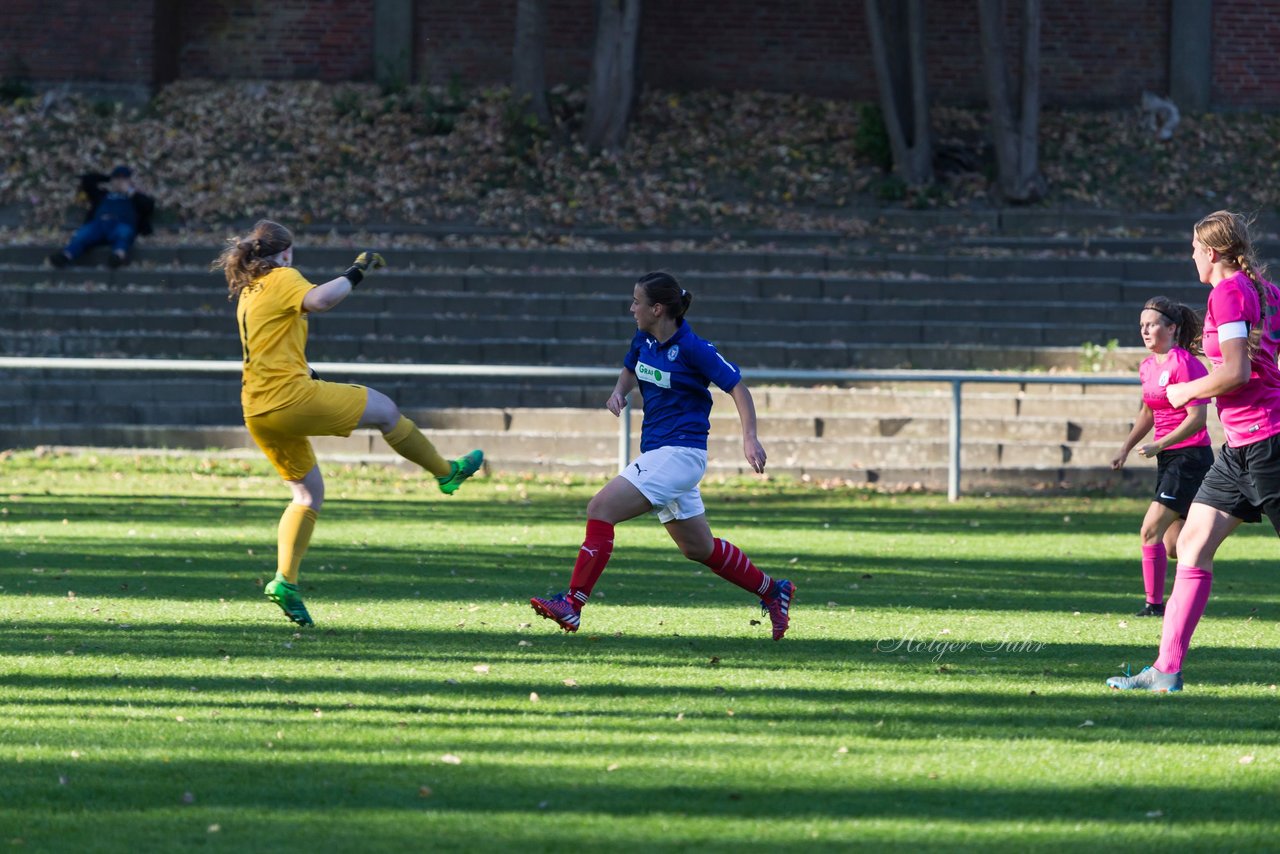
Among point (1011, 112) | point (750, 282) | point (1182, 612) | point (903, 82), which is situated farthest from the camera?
point (903, 82)

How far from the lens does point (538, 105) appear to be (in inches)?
988

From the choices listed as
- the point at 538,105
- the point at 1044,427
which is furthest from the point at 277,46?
the point at 1044,427

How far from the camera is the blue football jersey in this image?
7.82 meters

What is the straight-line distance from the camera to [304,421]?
26.6 ft

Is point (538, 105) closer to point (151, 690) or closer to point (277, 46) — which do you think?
point (277, 46)

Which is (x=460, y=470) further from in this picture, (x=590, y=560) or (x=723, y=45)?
(x=723, y=45)

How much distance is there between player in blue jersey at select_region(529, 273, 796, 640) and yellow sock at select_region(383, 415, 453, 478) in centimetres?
108

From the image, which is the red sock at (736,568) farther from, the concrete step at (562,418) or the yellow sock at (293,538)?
the concrete step at (562,418)

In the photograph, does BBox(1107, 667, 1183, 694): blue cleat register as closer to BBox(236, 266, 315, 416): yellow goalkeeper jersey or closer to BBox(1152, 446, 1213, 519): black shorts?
BBox(1152, 446, 1213, 519): black shorts

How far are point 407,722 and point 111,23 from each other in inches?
932

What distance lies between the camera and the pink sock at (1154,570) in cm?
944

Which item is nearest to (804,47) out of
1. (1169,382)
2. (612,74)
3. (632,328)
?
(612,74)

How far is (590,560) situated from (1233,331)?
117 inches

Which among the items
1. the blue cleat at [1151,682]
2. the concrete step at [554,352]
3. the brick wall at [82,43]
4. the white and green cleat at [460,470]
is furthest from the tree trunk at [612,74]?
the blue cleat at [1151,682]
